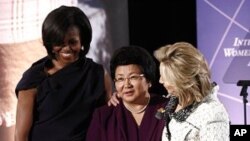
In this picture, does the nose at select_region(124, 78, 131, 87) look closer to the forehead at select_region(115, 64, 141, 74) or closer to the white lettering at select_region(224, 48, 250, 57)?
the forehead at select_region(115, 64, 141, 74)

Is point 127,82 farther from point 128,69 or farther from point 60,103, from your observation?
point 60,103

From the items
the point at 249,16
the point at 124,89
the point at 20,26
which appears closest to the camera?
the point at 124,89

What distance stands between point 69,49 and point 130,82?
0.28m

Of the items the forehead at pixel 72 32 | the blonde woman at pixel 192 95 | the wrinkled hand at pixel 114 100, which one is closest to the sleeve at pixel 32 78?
the forehead at pixel 72 32

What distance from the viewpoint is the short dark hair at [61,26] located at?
6.47ft

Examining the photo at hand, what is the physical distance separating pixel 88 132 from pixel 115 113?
0.41 feet

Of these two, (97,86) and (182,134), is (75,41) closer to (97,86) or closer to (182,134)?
(97,86)

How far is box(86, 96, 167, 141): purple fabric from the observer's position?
6.24ft

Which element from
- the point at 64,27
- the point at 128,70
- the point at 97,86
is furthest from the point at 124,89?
the point at 64,27

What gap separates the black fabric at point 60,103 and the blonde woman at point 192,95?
40 centimetres

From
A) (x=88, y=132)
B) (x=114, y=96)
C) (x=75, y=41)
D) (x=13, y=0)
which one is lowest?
(x=88, y=132)

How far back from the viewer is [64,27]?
6.48ft

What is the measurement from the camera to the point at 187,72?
66.5 inches

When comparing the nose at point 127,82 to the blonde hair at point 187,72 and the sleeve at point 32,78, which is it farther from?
the sleeve at point 32,78
